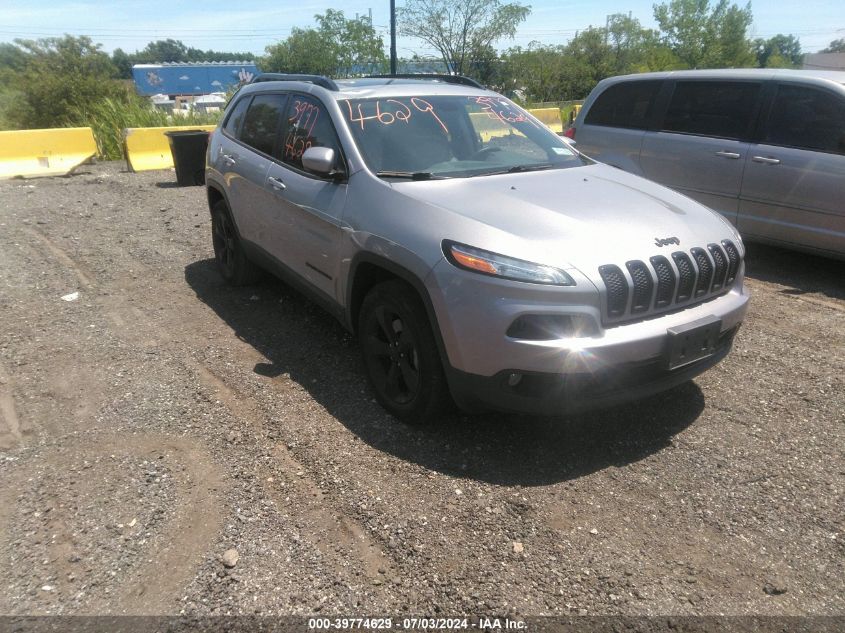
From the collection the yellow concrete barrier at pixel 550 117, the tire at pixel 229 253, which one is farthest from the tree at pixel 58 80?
the tire at pixel 229 253

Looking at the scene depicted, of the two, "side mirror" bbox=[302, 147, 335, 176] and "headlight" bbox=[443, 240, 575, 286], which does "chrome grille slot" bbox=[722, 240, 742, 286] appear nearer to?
"headlight" bbox=[443, 240, 575, 286]

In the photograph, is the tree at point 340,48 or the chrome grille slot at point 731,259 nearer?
the chrome grille slot at point 731,259

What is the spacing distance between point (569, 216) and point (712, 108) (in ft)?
13.8

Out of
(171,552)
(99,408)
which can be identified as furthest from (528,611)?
(99,408)

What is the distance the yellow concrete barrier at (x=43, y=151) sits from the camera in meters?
12.0

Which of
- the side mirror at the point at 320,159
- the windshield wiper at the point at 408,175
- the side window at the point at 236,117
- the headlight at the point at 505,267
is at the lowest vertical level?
the headlight at the point at 505,267

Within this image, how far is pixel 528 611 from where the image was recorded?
234 cm

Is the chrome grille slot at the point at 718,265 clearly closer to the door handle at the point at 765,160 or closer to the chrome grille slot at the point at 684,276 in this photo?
the chrome grille slot at the point at 684,276

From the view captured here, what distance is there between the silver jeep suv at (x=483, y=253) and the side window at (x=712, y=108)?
8.72 feet

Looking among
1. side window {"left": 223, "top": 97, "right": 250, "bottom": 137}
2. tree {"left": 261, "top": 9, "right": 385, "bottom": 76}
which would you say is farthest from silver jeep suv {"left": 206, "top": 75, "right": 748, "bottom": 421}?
tree {"left": 261, "top": 9, "right": 385, "bottom": 76}

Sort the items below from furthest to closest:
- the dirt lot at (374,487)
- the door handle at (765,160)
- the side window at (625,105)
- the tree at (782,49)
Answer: the tree at (782,49) → the side window at (625,105) → the door handle at (765,160) → the dirt lot at (374,487)

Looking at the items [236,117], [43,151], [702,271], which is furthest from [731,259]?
[43,151]

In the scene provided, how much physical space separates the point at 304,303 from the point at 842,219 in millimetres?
4613

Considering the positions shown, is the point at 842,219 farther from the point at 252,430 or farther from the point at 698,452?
the point at 252,430
